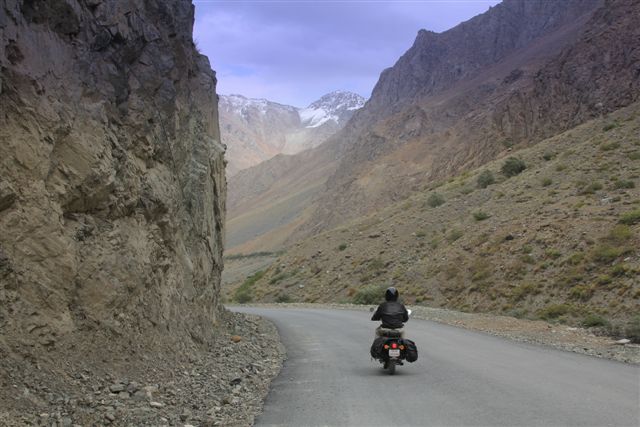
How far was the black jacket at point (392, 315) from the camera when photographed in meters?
A: 11.1

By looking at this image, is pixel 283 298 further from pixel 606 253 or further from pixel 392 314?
pixel 392 314

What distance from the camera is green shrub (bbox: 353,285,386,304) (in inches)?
1304

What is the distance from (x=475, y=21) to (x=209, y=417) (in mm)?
122407

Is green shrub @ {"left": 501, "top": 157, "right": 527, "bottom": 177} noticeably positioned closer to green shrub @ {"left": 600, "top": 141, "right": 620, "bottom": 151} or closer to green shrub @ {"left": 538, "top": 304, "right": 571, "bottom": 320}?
green shrub @ {"left": 600, "top": 141, "right": 620, "bottom": 151}

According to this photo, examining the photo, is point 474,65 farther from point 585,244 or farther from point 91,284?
point 91,284

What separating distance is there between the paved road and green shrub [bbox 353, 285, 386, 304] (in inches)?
725

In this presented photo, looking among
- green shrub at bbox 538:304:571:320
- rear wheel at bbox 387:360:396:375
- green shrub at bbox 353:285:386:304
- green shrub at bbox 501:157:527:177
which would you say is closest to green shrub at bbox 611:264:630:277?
green shrub at bbox 538:304:571:320

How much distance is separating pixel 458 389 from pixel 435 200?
1534 inches

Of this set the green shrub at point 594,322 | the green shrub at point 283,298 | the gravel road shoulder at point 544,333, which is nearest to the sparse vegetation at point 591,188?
the gravel road shoulder at point 544,333

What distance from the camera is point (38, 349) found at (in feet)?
24.0

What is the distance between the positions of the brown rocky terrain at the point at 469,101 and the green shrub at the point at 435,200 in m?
15.6

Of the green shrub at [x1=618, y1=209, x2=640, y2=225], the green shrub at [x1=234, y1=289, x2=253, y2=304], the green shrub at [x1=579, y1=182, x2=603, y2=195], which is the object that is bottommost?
the green shrub at [x1=234, y1=289, x2=253, y2=304]

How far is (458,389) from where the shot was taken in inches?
352

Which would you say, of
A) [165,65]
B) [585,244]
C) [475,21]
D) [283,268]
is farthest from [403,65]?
[165,65]
